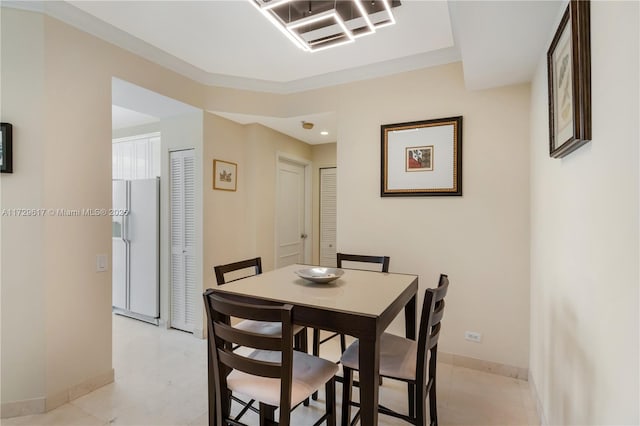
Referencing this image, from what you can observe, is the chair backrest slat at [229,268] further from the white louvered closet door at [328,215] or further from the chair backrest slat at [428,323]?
the white louvered closet door at [328,215]

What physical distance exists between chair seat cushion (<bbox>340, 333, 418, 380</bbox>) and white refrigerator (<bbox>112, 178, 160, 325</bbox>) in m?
2.75

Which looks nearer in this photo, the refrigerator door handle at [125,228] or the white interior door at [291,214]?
the refrigerator door handle at [125,228]

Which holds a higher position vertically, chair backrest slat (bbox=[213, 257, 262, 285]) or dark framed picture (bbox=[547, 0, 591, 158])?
dark framed picture (bbox=[547, 0, 591, 158])

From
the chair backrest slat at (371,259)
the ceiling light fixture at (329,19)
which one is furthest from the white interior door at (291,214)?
the ceiling light fixture at (329,19)

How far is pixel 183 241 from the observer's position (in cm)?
343

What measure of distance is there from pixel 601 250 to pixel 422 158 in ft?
5.97

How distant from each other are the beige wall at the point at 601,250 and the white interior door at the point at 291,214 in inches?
119

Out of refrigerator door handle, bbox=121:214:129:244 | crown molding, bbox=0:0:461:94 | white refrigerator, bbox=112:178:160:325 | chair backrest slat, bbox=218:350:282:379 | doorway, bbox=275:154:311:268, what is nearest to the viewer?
chair backrest slat, bbox=218:350:282:379

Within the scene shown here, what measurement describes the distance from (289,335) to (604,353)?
42.8 inches

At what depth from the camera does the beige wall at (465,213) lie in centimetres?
251

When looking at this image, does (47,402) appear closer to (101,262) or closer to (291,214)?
(101,262)

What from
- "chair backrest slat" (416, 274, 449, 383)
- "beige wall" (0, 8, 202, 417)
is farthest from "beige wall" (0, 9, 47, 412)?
"chair backrest slat" (416, 274, 449, 383)

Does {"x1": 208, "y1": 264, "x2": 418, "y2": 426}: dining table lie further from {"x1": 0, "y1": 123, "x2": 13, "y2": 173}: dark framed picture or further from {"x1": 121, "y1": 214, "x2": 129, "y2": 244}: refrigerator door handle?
{"x1": 121, "y1": 214, "x2": 129, "y2": 244}: refrigerator door handle

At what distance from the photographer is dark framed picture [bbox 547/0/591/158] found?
1179mm
